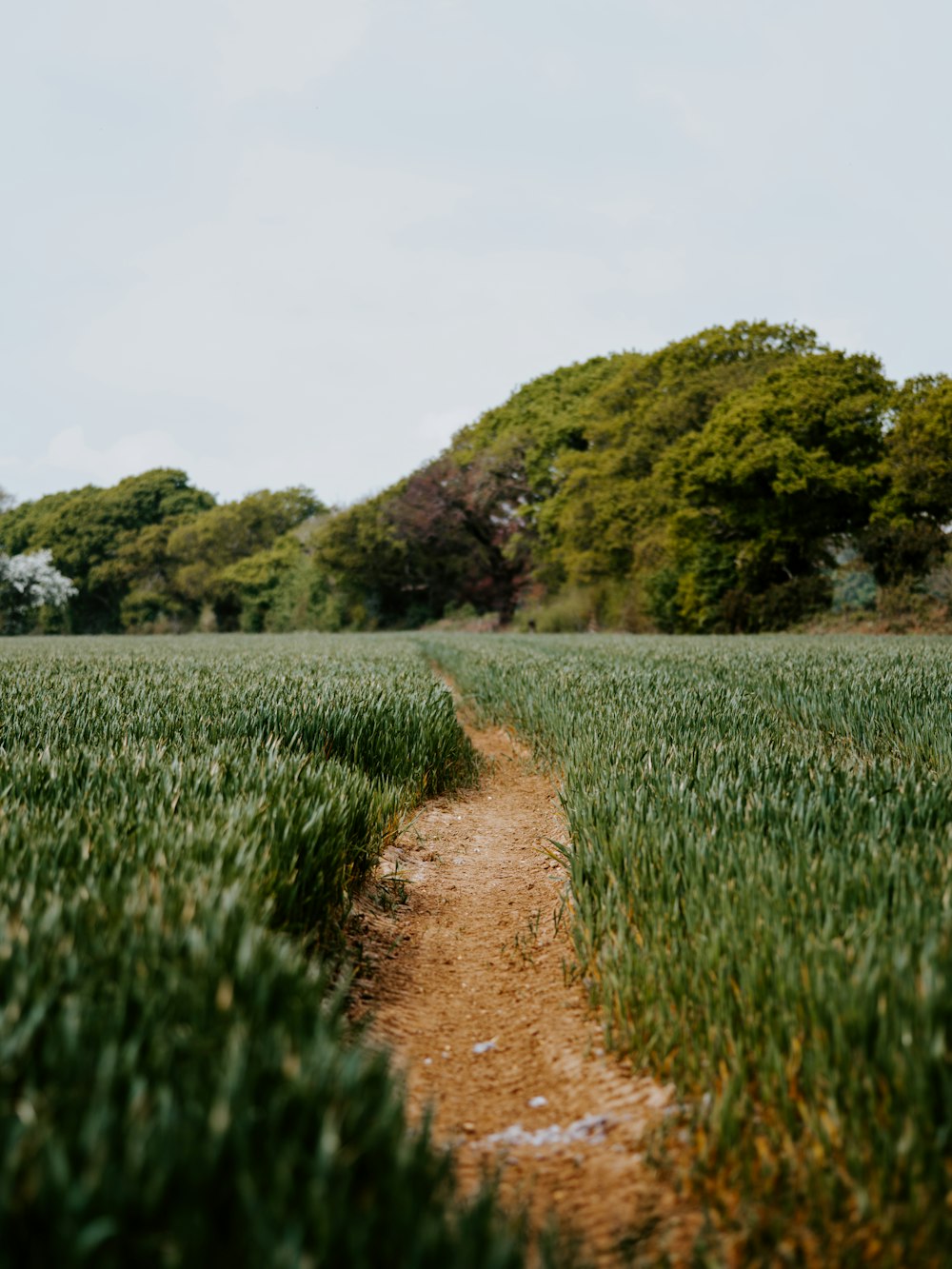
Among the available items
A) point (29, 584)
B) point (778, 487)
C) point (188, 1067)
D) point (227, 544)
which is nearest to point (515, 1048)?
point (188, 1067)

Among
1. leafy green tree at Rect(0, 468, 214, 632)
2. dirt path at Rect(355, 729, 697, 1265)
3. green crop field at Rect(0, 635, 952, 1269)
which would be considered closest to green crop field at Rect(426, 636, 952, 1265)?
green crop field at Rect(0, 635, 952, 1269)

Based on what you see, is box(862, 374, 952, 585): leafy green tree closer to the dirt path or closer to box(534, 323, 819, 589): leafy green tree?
box(534, 323, 819, 589): leafy green tree

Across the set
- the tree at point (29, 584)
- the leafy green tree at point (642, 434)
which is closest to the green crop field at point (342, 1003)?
the leafy green tree at point (642, 434)

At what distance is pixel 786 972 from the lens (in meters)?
2.01

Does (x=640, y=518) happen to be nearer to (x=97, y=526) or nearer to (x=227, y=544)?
(x=227, y=544)

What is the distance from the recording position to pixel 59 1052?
1343 millimetres

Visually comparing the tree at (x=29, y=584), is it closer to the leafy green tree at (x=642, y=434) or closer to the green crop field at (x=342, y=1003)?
the leafy green tree at (x=642, y=434)

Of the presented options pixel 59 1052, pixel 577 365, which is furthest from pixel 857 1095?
pixel 577 365

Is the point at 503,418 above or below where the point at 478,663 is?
above

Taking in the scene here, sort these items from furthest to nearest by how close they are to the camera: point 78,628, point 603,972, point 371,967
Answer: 1. point 78,628
2. point 371,967
3. point 603,972

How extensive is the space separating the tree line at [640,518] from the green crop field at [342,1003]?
25.7 meters

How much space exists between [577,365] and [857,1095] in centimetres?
4889

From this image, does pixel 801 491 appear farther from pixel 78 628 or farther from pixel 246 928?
pixel 78 628

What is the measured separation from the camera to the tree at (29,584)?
44250 mm
